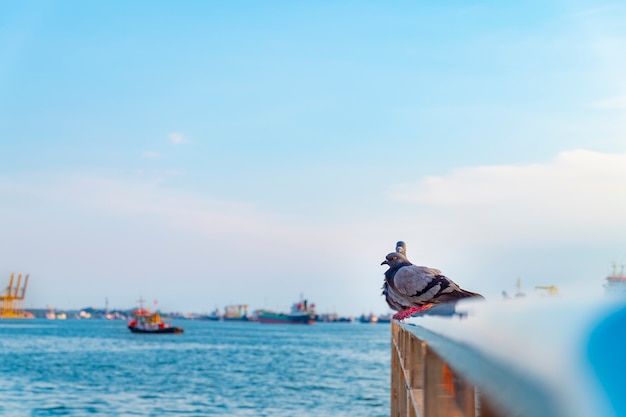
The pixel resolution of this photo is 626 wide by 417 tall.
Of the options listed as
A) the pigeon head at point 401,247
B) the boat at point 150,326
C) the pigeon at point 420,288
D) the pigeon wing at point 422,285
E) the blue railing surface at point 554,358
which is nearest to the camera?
the blue railing surface at point 554,358

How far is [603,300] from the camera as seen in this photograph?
0.77 meters

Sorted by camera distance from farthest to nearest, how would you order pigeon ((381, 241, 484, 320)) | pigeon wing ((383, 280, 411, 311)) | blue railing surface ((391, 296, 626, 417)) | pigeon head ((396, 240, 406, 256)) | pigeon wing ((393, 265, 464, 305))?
pigeon head ((396, 240, 406, 256)), pigeon wing ((383, 280, 411, 311)), pigeon wing ((393, 265, 464, 305)), pigeon ((381, 241, 484, 320)), blue railing surface ((391, 296, 626, 417))

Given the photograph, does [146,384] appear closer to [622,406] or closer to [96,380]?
[96,380]

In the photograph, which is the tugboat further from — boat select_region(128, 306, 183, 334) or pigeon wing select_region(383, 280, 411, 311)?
pigeon wing select_region(383, 280, 411, 311)

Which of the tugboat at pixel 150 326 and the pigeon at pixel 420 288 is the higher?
the tugboat at pixel 150 326

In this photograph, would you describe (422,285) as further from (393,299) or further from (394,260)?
(394,260)

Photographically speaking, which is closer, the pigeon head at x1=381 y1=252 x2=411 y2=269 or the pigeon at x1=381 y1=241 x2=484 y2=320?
the pigeon at x1=381 y1=241 x2=484 y2=320

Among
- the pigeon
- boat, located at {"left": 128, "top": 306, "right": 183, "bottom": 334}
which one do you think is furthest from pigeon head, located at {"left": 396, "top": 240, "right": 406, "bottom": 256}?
boat, located at {"left": 128, "top": 306, "right": 183, "bottom": 334}

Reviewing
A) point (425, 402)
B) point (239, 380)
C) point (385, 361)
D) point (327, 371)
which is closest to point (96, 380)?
point (239, 380)

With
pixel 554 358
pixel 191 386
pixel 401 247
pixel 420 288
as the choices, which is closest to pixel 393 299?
pixel 420 288

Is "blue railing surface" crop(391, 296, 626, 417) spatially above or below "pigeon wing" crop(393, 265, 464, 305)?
below

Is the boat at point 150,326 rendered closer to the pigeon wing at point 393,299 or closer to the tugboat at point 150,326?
the tugboat at point 150,326

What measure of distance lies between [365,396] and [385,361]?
2797 cm

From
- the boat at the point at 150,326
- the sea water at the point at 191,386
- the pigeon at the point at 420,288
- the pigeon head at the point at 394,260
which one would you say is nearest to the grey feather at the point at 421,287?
the pigeon at the point at 420,288
